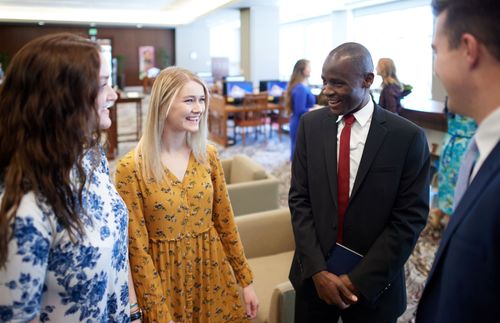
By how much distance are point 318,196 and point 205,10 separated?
11935 millimetres

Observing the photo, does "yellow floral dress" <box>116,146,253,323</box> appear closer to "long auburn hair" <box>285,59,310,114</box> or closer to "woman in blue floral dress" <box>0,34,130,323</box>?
"woman in blue floral dress" <box>0,34,130,323</box>

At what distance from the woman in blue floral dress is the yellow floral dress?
1.39ft

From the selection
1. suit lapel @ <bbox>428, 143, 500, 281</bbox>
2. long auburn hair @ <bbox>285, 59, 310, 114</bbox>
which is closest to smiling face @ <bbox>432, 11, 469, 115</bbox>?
suit lapel @ <bbox>428, 143, 500, 281</bbox>

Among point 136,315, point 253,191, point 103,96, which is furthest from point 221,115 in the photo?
point 103,96

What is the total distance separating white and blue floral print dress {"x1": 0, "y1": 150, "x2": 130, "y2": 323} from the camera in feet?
3.04

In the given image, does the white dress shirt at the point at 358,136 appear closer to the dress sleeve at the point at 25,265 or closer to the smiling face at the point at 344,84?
the smiling face at the point at 344,84

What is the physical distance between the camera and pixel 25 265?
3.03 ft

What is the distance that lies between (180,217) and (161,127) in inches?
14.2

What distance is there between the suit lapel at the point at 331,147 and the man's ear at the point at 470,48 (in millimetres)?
768

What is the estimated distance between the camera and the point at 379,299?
1.55 m

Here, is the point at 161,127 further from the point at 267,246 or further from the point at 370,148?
the point at 267,246

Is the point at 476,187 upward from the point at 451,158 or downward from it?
upward

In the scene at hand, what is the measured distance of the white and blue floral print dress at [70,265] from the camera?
93 centimetres

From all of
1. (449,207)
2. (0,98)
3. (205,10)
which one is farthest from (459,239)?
(205,10)
